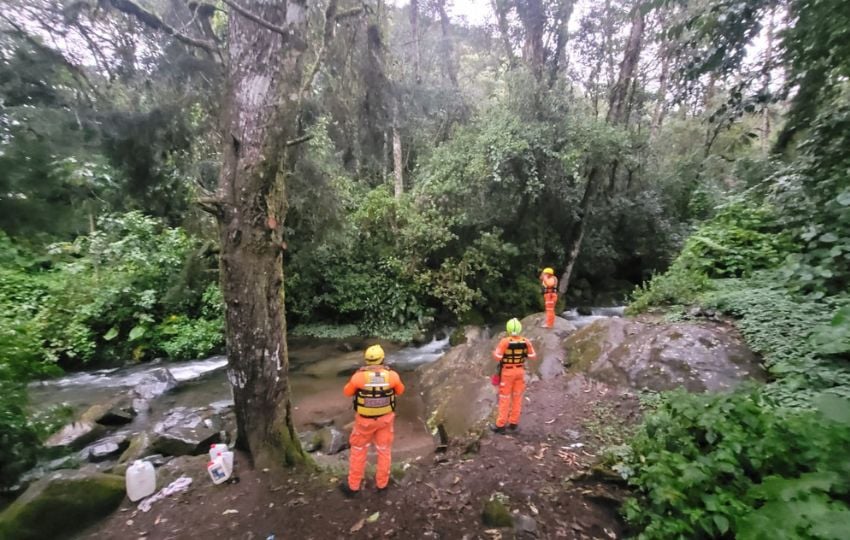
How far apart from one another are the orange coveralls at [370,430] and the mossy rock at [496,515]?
1.07 m

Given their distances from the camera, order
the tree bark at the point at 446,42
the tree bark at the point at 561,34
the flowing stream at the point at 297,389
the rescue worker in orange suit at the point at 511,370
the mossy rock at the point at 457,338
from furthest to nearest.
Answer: the tree bark at the point at 446,42
the tree bark at the point at 561,34
the mossy rock at the point at 457,338
the flowing stream at the point at 297,389
the rescue worker in orange suit at the point at 511,370

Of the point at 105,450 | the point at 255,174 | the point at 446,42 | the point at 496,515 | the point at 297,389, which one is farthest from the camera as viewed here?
the point at 446,42

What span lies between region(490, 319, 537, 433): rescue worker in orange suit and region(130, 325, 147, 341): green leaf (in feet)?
31.8

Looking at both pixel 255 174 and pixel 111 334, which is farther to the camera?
pixel 111 334

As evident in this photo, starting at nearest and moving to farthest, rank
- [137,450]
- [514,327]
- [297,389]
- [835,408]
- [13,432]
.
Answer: [835,408]
[13,432]
[514,327]
[137,450]
[297,389]

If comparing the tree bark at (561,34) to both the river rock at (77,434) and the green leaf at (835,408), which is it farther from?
the river rock at (77,434)

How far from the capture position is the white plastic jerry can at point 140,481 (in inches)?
164

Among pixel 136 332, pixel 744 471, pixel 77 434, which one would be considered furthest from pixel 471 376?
pixel 136 332

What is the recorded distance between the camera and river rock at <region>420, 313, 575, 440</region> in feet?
22.6

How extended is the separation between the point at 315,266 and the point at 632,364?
947 cm

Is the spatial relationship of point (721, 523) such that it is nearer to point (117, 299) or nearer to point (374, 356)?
point (374, 356)

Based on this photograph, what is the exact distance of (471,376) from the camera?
8328mm

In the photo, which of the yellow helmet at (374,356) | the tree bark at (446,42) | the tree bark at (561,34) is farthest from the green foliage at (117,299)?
the tree bark at (446,42)

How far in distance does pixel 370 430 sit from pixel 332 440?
8.96 feet
